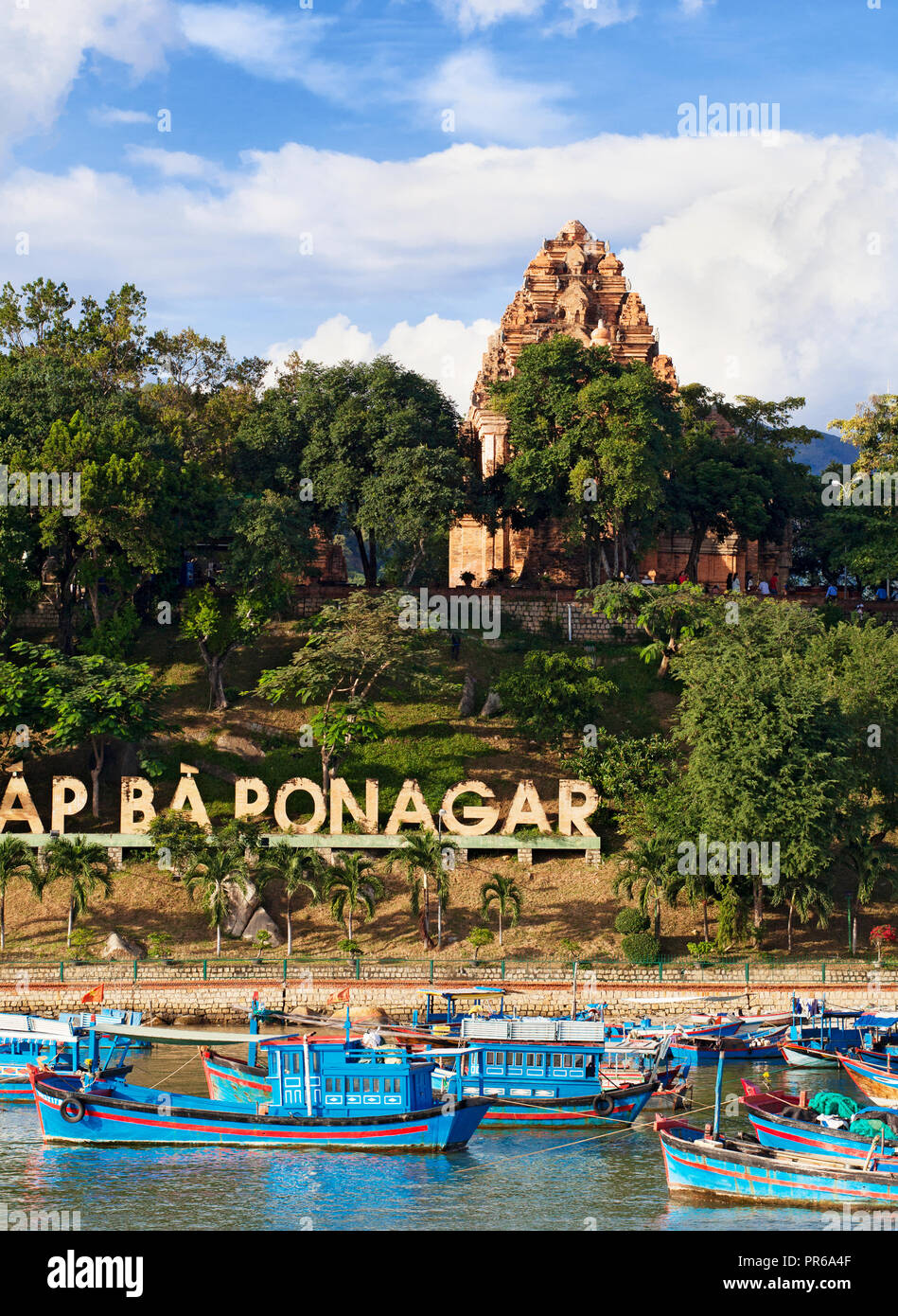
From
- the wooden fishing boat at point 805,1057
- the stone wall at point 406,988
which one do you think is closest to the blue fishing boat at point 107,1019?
the stone wall at point 406,988

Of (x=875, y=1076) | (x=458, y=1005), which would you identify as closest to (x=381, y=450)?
(x=458, y=1005)

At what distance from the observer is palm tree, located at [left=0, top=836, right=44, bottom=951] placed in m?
60.2


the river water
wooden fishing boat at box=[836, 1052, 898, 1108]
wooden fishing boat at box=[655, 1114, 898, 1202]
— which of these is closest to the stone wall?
wooden fishing boat at box=[836, 1052, 898, 1108]

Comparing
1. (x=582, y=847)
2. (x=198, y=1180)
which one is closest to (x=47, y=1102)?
(x=198, y=1180)

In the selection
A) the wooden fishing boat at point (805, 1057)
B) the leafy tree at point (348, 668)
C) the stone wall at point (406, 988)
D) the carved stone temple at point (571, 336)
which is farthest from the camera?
the carved stone temple at point (571, 336)

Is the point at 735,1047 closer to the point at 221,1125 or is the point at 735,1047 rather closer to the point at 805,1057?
the point at 805,1057

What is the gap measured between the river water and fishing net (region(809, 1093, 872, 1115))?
158 inches

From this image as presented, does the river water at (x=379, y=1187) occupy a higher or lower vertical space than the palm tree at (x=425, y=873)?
lower

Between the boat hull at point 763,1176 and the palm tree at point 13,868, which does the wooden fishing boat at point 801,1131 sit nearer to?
the boat hull at point 763,1176

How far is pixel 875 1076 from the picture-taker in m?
46.1

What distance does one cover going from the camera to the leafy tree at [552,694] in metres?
70.7

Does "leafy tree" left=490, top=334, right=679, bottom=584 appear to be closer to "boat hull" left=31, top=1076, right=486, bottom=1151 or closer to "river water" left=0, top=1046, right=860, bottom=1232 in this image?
"river water" left=0, top=1046, right=860, bottom=1232

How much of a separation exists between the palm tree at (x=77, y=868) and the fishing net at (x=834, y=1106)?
103 ft

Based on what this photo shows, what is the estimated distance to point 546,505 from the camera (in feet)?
273
